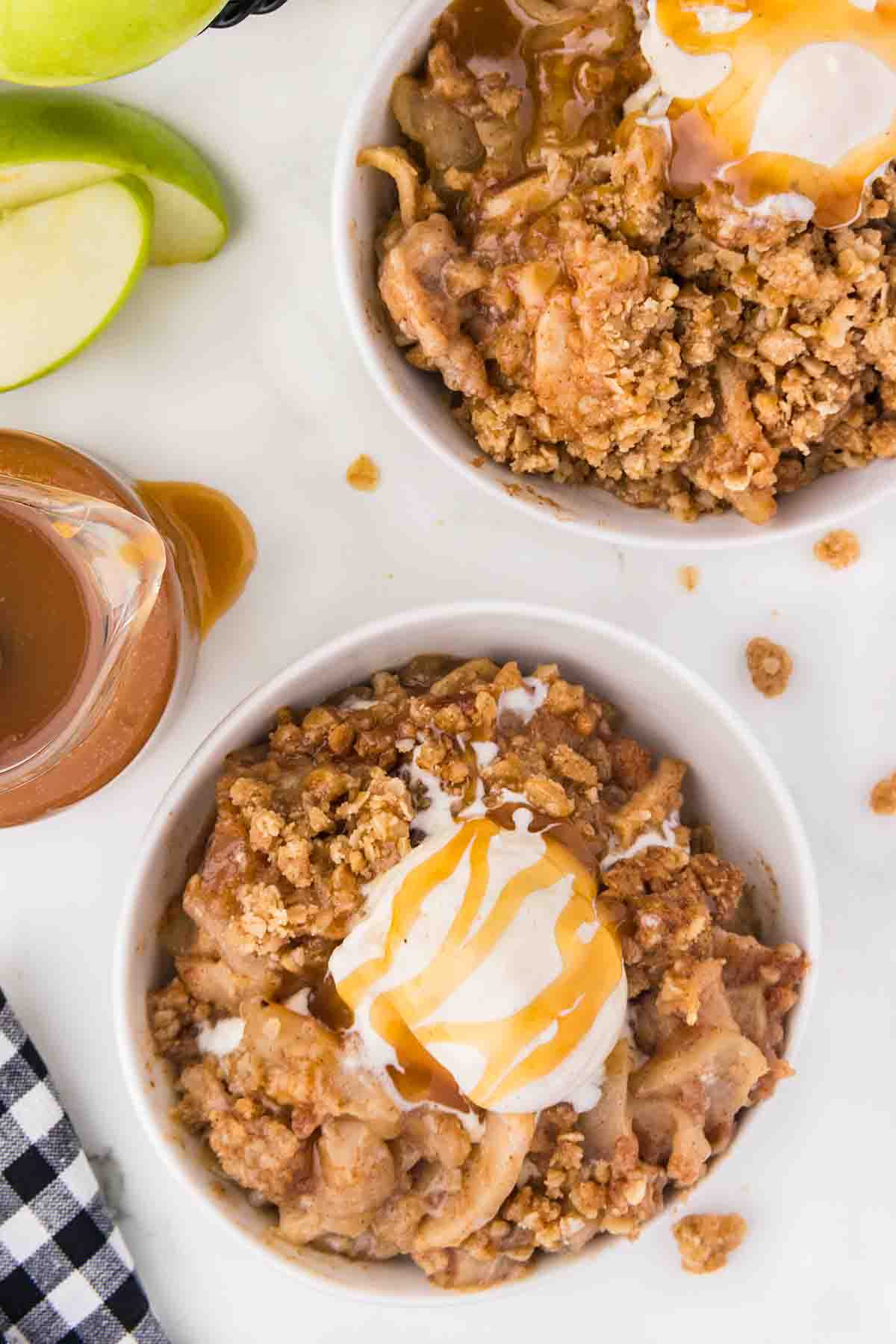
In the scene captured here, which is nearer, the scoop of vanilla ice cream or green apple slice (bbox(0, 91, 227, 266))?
the scoop of vanilla ice cream

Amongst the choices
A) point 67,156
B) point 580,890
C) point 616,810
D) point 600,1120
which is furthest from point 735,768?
point 67,156

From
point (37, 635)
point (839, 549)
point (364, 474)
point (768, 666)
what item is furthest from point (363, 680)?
point (839, 549)

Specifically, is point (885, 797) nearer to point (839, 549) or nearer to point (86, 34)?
point (839, 549)

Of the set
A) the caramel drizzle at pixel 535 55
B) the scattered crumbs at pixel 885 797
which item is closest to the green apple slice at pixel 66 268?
the caramel drizzle at pixel 535 55

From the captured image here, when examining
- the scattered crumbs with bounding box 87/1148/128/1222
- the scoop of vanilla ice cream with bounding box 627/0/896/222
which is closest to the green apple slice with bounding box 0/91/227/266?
the scoop of vanilla ice cream with bounding box 627/0/896/222

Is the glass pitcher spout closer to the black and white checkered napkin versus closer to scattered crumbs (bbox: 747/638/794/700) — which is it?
the black and white checkered napkin

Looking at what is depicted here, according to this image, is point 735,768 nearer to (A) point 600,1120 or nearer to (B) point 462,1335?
(A) point 600,1120
